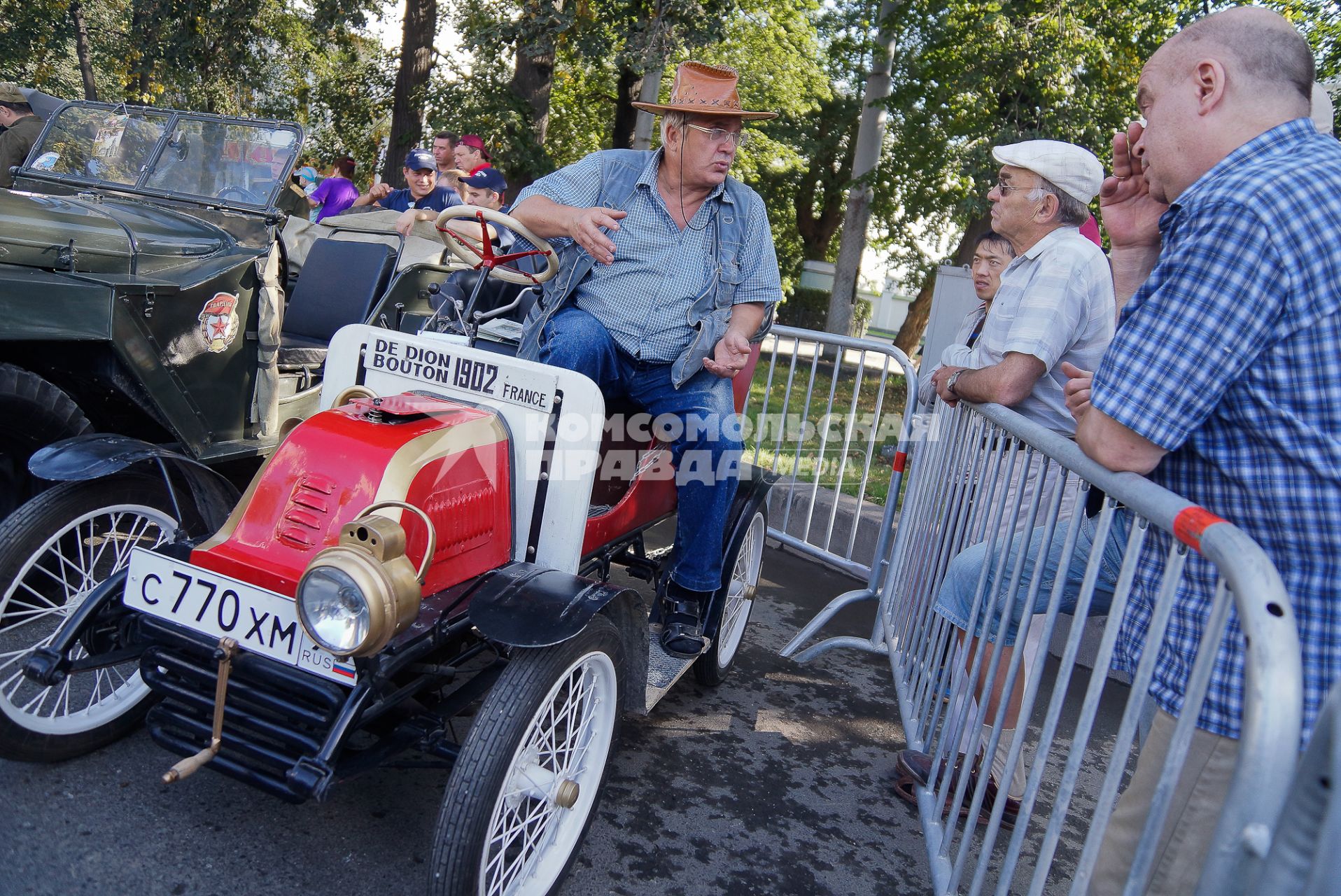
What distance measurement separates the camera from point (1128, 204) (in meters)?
2.85

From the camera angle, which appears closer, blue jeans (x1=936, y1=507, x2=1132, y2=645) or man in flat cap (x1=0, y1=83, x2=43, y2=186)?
blue jeans (x1=936, y1=507, x2=1132, y2=645)

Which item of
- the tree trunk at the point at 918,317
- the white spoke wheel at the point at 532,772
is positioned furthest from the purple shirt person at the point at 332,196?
the tree trunk at the point at 918,317

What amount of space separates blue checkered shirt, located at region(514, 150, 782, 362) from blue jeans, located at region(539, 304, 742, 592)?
73mm

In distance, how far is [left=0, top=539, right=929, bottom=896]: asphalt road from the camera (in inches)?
92.1

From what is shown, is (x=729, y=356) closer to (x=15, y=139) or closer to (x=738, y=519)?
(x=738, y=519)

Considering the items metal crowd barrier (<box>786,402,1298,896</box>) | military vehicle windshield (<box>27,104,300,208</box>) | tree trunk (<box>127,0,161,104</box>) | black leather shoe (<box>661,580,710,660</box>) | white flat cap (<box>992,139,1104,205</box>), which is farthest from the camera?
tree trunk (<box>127,0,161,104</box>)

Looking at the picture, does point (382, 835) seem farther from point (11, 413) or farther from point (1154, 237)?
point (1154, 237)

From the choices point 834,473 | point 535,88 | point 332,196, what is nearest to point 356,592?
point 834,473

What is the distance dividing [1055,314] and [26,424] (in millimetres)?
3422

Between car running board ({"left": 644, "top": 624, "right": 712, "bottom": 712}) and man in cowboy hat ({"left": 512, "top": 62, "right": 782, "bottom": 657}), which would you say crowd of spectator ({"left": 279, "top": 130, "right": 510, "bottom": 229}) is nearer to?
man in cowboy hat ({"left": 512, "top": 62, "right": 782, "bottom": 657})

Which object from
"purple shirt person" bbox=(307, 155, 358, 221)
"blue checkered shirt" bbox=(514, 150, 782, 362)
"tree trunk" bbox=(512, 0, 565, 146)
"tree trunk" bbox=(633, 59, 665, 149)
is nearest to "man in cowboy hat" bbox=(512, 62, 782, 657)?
"blue checkered shirt" bbox=(514, 150, 782, 362)

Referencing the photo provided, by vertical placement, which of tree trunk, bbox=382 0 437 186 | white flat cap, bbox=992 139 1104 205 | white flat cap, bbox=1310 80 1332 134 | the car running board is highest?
tree trunk, bbox=382 0 437 186

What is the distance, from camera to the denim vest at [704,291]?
327 cm

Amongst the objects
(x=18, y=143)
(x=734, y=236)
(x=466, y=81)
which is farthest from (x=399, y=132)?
(x=734, y=236)
